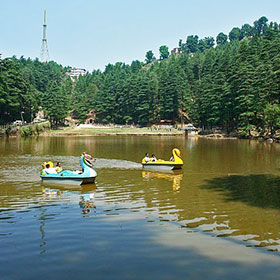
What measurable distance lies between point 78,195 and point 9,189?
4.64 m

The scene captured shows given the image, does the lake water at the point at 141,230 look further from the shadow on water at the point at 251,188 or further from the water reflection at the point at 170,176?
the water reflection at the point at 170,176

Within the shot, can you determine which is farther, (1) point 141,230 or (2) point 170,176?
(2) point 170,176

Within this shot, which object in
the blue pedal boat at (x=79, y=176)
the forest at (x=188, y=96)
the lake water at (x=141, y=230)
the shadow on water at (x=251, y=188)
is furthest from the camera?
the forest at (x=188, y=96)

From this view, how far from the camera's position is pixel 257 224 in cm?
1323

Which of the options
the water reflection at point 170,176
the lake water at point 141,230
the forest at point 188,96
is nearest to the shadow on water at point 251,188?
the lake water at point 141,230

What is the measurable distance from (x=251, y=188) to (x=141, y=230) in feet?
36.2

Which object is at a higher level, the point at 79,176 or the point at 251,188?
the point at 79,176

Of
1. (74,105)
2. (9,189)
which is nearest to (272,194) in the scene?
(9,189)

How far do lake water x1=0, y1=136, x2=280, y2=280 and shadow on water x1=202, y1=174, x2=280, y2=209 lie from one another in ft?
0.19

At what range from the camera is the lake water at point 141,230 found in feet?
29.7

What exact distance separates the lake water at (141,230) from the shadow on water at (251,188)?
2.3 inches

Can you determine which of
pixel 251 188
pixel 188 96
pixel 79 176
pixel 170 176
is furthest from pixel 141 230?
pixel 188 96

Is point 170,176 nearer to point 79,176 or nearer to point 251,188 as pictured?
point 251,188

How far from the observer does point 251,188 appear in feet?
68.5
